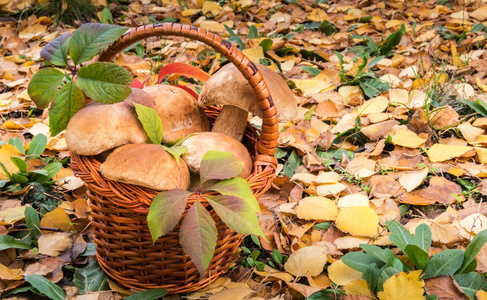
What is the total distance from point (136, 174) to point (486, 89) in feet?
6.49

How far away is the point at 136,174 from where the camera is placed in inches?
40.1

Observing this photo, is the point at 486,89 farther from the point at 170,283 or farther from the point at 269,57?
the point at 170,283

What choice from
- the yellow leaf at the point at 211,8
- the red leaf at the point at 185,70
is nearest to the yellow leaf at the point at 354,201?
the red leaf at the point at 185,70

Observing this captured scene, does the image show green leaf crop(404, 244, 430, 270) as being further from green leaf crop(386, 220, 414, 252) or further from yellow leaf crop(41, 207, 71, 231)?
yellow leaf crop(41, 207, 71, 231)

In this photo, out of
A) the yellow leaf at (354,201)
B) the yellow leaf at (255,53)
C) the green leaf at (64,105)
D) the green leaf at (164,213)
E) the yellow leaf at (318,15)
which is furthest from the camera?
the yellow leaf at (318,15)

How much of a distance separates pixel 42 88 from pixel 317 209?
3.33ft

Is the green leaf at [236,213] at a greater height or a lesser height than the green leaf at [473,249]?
greater

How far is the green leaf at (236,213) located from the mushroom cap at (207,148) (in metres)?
0.16

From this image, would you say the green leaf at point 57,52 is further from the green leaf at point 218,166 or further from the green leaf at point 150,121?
the green leaf at point 218,166

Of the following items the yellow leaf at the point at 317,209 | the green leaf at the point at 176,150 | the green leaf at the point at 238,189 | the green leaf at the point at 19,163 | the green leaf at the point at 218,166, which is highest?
the green leaf at the point at 176,150

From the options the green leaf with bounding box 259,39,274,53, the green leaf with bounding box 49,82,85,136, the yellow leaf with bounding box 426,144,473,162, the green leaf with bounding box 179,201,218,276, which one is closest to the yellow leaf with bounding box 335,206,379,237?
the yellow leaf with bounding box 426,144,473,162

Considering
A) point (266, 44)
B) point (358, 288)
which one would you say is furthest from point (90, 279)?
point (266, 44)

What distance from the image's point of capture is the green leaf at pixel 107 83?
1170 mm

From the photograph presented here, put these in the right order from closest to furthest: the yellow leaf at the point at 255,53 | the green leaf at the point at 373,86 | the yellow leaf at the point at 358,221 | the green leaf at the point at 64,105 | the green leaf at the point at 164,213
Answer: the green leaf at the point at 164,213 → the green leaf at the point at 64,105 → the yellow leaf at the point at 358,221 → the green leaf at the point at 373,86 → the yellow leaf at the point at 255,53
